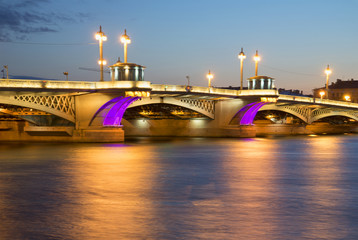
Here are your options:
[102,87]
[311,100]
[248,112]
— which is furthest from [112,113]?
[311,100]

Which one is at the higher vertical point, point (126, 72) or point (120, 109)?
point (126, 72)

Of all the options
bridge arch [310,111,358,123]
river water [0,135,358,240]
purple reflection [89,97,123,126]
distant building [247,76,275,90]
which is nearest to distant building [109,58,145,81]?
purple reflection [89,97,123,126]

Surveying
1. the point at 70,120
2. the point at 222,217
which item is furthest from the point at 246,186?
the point at 70,120

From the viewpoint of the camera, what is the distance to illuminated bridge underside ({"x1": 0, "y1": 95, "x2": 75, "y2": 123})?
36062 millimetres

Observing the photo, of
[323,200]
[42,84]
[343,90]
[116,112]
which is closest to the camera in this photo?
[323,200]

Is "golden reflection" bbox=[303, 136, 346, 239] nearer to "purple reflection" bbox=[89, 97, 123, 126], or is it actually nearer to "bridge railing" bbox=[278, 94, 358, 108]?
"purple reflection" bbox=[89, 97, 123, 126]

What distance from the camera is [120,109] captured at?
137 feet


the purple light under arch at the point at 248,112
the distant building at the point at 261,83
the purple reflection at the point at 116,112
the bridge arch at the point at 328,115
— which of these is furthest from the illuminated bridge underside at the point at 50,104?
the bridge arch at the point at 328,115

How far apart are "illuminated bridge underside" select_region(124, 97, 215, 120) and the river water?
79.8 feet

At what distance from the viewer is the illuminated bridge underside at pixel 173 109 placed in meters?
48.2

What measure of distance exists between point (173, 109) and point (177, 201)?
42.9 meters

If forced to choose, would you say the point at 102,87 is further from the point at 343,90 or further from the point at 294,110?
the point at 343,90

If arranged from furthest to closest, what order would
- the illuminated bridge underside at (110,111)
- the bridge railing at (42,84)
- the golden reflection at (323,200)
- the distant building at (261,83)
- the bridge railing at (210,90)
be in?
the distant building at (261,83), the bridge railing at (210,90), the illuminated bridge underside at (110,111), the bridge railing at (42,84), the golden reflection at (323,200)

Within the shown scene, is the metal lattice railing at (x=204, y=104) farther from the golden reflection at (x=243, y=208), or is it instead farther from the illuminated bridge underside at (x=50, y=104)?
the golden reflection at (x=243, y=208)
